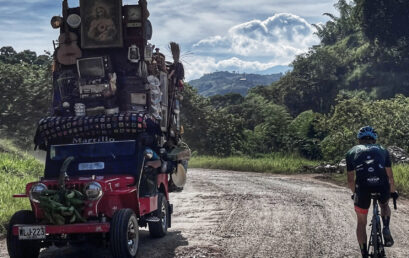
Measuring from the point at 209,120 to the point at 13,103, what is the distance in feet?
51.7

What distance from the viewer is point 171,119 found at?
37.2 feet

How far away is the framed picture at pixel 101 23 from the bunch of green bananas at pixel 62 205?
14.2 feet

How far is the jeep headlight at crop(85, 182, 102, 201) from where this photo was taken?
286 inches

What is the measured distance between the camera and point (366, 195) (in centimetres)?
678

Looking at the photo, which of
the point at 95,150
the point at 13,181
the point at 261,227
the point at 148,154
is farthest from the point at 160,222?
the point at 13,181

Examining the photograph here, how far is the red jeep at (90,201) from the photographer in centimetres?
703

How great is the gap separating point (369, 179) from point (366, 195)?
0.80 ft

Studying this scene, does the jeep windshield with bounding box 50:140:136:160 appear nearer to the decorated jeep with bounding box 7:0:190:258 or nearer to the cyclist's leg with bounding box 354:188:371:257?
the decorated jeep with bounding box 7:0:190:258

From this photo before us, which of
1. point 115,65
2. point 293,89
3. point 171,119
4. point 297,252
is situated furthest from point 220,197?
point 293,89

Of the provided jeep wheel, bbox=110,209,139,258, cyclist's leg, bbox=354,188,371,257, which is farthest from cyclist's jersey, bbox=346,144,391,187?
jeep wheel, bbox=110,209,139,258

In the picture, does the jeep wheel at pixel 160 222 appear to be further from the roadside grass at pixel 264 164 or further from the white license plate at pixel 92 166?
the roadside grass at pixel 264 164

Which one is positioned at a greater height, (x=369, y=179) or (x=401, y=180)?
(x=369, y=179)

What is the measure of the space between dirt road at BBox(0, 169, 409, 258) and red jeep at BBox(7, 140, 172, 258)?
0.82 meters

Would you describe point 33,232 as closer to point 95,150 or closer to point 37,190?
point 37,190
